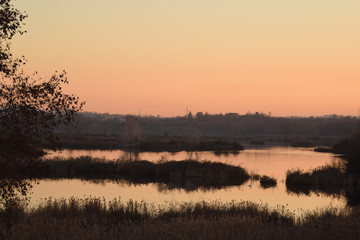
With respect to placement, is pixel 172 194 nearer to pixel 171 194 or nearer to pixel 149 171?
pixel 171 194

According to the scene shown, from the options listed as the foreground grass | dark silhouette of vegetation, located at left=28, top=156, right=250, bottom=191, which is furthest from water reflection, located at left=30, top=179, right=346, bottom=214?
the foreground grass

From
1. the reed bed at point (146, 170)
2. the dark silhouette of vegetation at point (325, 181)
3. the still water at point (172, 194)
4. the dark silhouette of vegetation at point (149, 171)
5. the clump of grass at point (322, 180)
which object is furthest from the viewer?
the reed bed at point (146, 170)

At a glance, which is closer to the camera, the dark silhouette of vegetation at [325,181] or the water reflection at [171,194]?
the water reflection at [171,194]

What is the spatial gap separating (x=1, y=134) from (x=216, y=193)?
23.4 m

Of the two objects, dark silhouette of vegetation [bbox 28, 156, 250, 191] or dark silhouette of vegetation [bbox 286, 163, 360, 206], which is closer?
dark silhouette of vegetation [bbox 286, 163, 360, 206]

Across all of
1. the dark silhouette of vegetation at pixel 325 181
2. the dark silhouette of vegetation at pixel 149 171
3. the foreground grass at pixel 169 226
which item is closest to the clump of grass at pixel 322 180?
the dark silhouette of vegetation at pixel 325 181

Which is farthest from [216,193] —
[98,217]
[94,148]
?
[94,148]

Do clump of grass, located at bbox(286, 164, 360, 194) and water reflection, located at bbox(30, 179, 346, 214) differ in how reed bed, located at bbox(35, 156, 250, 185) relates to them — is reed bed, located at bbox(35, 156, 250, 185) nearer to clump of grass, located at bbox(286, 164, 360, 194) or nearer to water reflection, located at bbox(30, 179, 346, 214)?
water reflection, located at bbox(30, 179, 346, 214)

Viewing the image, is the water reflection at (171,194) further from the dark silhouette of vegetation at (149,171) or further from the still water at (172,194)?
the dark silhouette of vegetation at (149,171)

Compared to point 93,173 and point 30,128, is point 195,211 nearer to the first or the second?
point 30,128

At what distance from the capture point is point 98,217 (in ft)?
61.4

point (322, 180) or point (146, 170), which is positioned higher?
point (146, 170)

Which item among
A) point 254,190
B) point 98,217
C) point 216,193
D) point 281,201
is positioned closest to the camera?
point 98,217

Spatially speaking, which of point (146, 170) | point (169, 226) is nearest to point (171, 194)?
point (146, 170)
